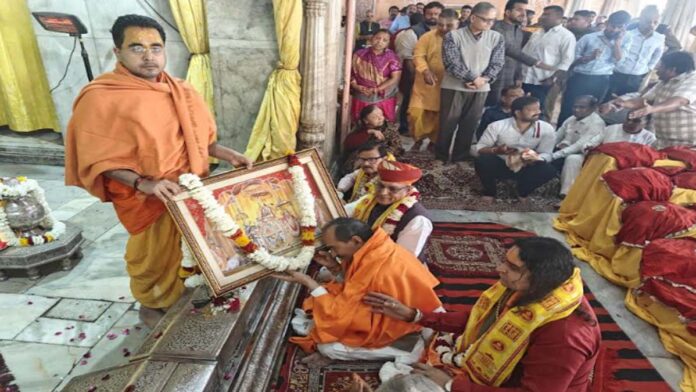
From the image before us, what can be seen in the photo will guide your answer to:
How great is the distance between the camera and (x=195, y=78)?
14.7 ft

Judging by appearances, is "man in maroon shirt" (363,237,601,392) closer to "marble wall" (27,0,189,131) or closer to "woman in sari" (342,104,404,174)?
"woman in sari" (342,104,404,174)

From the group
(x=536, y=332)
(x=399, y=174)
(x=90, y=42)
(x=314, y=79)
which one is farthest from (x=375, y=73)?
(x=536, y=332)

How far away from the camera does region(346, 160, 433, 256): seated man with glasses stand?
2.88 metres

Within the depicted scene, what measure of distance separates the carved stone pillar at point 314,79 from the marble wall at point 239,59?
0.37 metres

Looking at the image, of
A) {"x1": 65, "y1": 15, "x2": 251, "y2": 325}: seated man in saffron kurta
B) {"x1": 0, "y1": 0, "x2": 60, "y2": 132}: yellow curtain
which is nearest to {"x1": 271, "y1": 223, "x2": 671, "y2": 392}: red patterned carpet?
{"x1": 65, "y1": 15, "x2": 251, "y2": 325}: seated man in saffron kurta

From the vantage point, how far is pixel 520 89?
587cm

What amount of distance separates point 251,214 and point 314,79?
245 centimetres

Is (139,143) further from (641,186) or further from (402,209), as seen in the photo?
(641,186)

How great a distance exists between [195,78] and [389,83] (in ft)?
8.90

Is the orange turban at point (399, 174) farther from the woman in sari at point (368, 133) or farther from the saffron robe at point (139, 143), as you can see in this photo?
the woman in sari at point (368, 133)

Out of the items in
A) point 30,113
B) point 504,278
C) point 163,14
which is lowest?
point 30,113

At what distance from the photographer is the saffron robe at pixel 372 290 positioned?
241cm

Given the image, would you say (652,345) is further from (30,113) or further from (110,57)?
Result: (30,113)

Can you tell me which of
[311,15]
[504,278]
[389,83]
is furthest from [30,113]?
[504,278]
